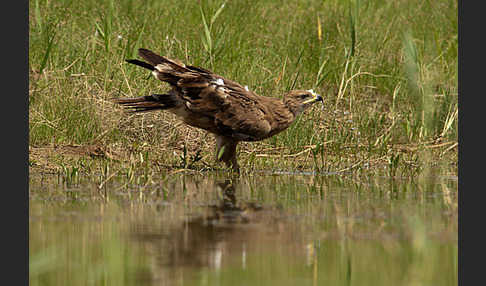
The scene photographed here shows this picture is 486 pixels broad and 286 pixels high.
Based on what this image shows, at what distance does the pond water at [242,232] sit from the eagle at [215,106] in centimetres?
75

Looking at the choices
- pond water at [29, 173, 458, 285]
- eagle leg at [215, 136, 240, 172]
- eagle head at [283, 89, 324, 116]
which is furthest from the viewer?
eagle head at [283, 89, 324, 116]

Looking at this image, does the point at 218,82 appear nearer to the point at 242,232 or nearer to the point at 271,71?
the point at 271,71

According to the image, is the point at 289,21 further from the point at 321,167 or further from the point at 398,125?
the point at 321,167

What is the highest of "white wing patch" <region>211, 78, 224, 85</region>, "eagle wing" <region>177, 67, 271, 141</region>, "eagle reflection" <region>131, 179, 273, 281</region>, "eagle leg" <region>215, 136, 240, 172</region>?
"white wing patch" <region>211, 78, 224, 85</region>

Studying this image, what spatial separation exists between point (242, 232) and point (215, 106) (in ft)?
10.1

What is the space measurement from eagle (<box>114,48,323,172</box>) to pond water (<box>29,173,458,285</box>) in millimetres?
746

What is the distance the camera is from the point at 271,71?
11078 mm

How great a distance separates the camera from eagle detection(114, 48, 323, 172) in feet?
26.6

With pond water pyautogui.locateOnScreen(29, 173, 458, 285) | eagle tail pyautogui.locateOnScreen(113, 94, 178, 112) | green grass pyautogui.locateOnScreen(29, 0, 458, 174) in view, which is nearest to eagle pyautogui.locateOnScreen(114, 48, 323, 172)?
eagle tail pyautogui.locateOnScreen(113, 94, 178, 112)

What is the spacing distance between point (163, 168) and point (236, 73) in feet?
8.82

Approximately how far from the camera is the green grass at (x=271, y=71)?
9086 millimetres

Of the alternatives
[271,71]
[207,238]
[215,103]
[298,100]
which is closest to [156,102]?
[215,103]

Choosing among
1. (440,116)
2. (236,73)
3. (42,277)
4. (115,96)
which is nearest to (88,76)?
(115,96)

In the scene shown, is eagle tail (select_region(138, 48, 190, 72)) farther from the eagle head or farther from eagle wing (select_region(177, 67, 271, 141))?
the eagle head
